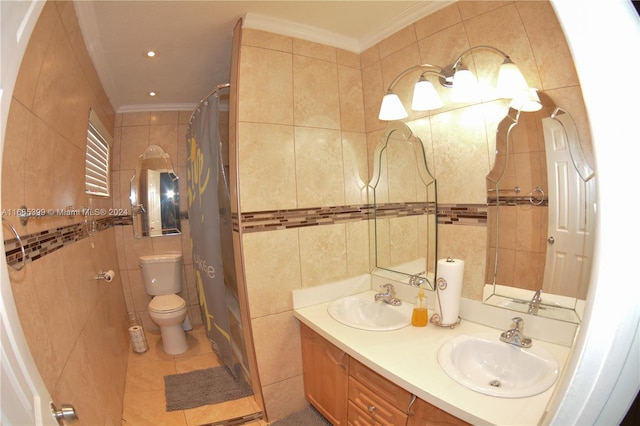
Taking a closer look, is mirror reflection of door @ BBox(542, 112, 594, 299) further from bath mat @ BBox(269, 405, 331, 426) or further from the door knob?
the door knob

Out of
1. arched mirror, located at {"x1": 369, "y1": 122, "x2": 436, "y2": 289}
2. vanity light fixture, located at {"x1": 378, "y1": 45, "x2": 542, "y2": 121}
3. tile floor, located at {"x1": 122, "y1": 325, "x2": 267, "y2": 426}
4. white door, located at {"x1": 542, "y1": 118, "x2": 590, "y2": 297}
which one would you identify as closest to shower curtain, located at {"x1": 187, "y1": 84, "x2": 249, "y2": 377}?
tile floor, located at {"x1": 122, "y1": 325, "x2": 267, "y2": 426}

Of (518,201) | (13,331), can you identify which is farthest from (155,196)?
(518,201)

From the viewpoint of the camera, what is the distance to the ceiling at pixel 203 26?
1372 mm

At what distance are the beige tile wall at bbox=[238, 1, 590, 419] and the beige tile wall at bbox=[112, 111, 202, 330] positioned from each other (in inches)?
68.0

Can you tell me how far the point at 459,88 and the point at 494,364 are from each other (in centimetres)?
120

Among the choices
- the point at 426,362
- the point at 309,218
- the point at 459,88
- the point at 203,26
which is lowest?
the point at 426,362

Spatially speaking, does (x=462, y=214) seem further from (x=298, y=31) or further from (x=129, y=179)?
(x=129, y=179)

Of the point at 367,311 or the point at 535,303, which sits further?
the point at 367,311

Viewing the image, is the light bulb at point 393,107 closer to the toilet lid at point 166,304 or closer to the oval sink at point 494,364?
the oval sink at point 494,364

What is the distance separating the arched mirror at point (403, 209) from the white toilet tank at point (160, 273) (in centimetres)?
204

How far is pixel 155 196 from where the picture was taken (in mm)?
2826

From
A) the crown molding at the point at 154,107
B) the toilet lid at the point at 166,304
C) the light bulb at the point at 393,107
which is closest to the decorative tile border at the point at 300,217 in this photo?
the light bulb at the point at 393,107

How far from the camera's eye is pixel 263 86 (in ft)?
5.02

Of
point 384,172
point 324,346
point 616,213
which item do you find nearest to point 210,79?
point 384,172
